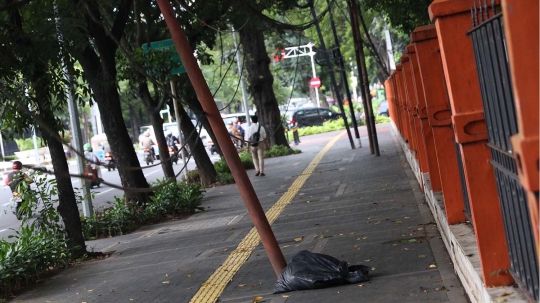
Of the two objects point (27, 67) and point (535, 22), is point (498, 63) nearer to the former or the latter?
point (535, 22)

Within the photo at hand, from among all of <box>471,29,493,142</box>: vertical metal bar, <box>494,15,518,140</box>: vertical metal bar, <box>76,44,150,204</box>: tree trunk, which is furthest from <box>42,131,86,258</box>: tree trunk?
<box>494,15,518,140</box>: vertical metal bar

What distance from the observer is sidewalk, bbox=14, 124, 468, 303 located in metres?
7.27

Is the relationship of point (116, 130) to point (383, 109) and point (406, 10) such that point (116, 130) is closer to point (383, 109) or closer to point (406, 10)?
point (406, 10)

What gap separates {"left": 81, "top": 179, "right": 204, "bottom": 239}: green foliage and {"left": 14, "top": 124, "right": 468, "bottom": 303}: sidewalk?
38cm

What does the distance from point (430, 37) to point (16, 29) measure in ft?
20.5

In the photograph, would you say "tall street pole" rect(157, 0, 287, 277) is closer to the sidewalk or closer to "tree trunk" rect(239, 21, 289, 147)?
the sidewalk

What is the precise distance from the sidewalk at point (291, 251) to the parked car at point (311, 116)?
35.6 metres

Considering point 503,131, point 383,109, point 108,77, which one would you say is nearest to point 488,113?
point 503,131

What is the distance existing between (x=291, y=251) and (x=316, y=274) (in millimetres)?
2159

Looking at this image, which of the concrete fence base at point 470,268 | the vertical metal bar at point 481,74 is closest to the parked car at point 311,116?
the concrete fence base at point 470,268

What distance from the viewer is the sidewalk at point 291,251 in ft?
23.9

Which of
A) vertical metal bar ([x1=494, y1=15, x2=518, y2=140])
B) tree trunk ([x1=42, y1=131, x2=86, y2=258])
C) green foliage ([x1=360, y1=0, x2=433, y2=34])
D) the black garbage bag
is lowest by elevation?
the black garbage bag

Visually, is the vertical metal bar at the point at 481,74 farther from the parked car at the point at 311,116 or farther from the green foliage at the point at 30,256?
the parked car at the point at 311,116

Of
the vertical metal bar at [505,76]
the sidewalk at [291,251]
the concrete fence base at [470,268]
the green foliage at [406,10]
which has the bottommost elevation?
the sidewalk at [291,251]
